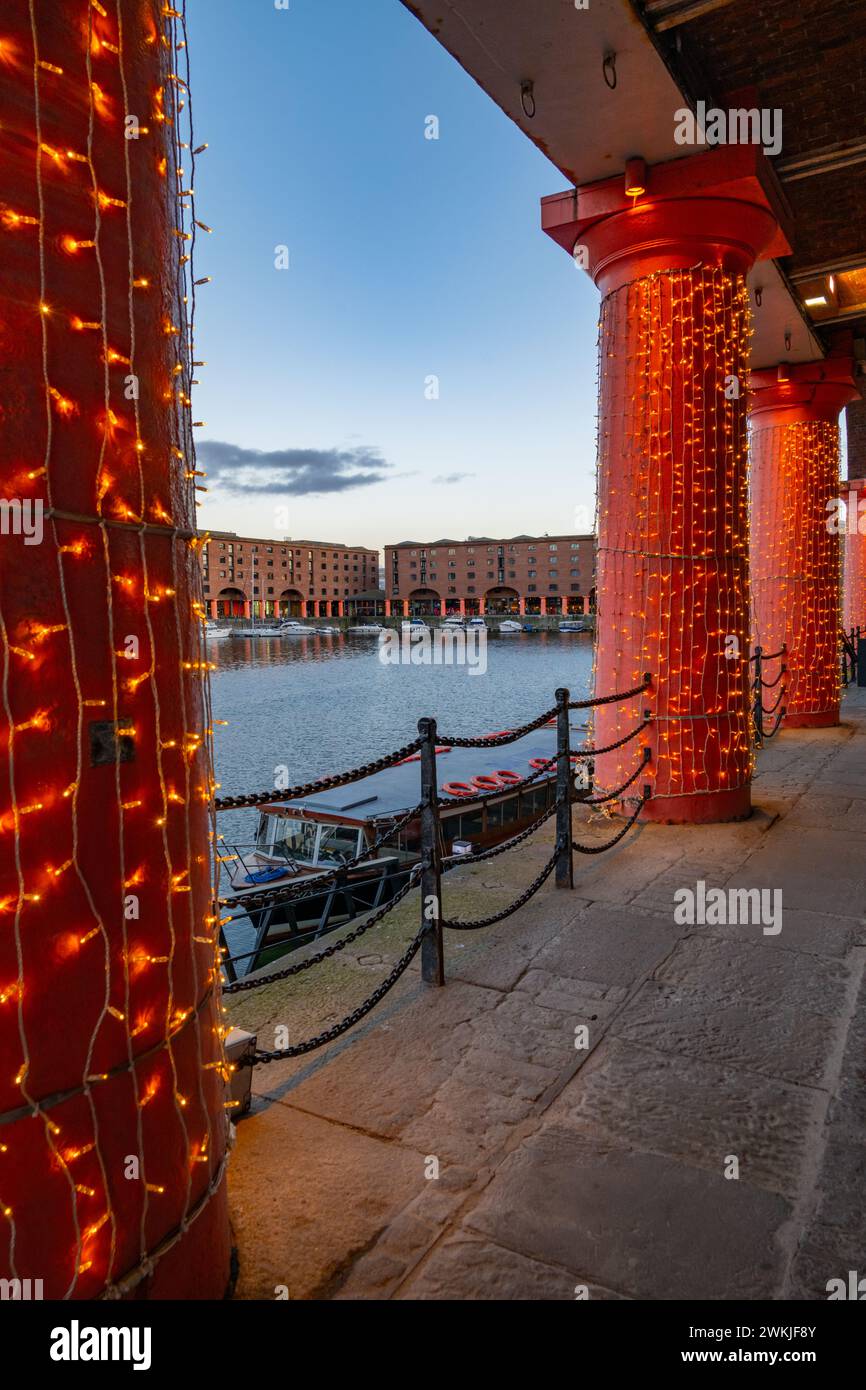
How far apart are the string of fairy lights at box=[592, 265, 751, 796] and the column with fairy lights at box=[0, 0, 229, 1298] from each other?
4.65m

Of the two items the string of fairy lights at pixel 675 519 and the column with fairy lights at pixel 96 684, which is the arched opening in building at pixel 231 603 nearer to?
the string of fairy lights at pixel 675 519

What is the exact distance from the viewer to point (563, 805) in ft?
15.3

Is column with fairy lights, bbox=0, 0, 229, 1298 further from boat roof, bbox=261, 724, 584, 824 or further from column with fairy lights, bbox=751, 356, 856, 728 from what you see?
column with fairy lights, bbox=751, 356, 856, 728

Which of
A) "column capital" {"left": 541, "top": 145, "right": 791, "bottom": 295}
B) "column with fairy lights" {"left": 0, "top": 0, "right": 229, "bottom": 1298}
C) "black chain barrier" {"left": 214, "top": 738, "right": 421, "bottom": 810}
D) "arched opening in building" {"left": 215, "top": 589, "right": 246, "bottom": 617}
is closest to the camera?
"column with fairy lights" {"left": 0, "top": 0, "right": 229, "bottom": 1298}

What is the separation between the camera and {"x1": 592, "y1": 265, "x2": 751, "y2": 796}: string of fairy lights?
19.0 feet

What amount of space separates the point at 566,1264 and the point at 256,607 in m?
122

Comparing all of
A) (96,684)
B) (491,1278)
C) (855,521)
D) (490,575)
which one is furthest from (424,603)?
(96,684)

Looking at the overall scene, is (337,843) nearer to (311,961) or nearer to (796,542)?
(796,542)

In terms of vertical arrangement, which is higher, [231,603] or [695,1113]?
[231,603]

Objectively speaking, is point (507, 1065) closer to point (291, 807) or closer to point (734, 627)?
point (734, 627)

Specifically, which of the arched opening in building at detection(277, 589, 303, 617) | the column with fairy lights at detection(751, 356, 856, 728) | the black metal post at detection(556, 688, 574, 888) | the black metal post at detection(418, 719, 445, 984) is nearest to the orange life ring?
the column with fairy lights at detection(751, 356, 856, 728)

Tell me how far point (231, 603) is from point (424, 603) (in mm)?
28836

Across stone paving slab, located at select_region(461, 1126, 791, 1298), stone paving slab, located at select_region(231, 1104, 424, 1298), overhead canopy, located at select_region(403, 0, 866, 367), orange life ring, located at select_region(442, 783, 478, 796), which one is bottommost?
orange life ring, located at select_region(442, 783, 478, 796)

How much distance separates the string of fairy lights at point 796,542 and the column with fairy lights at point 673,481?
440 centimetres
